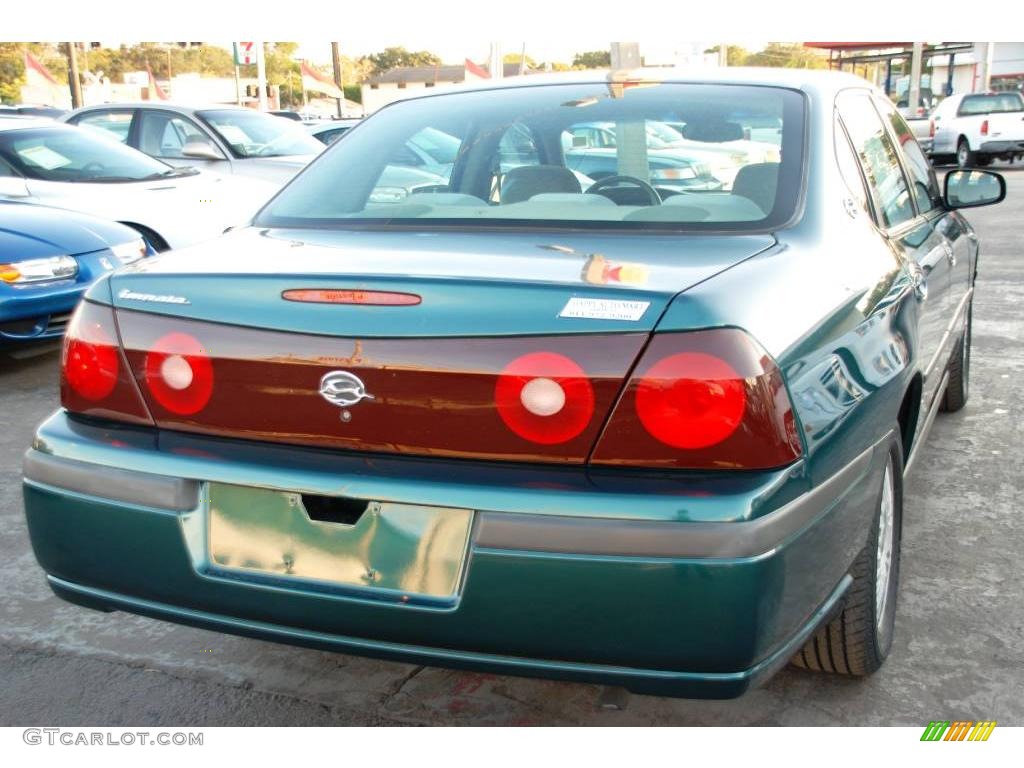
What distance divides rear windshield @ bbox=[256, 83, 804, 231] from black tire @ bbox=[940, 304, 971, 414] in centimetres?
224

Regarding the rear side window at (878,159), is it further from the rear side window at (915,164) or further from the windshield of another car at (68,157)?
the windshield of another car at (68,157)

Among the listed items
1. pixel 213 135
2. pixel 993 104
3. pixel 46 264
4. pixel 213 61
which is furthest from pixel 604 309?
pixel 213 61

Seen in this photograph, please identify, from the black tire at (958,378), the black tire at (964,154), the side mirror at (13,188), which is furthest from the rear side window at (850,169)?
the black tire at (964,154)

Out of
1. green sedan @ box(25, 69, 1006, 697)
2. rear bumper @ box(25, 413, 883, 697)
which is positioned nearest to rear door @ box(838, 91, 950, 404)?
green sedan @ box(25, 69, 1006, 697)

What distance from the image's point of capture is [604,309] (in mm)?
1958

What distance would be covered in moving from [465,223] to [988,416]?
3.33m

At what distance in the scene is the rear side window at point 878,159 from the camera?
3035 mm

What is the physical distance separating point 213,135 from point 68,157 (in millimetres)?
2242

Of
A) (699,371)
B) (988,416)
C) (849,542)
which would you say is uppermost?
(699,371)

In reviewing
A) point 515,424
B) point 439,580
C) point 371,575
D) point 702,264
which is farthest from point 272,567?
point 702,264

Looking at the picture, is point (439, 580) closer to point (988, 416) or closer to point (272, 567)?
point (272, 567)

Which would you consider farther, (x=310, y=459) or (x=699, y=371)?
(x=310, y=459)
